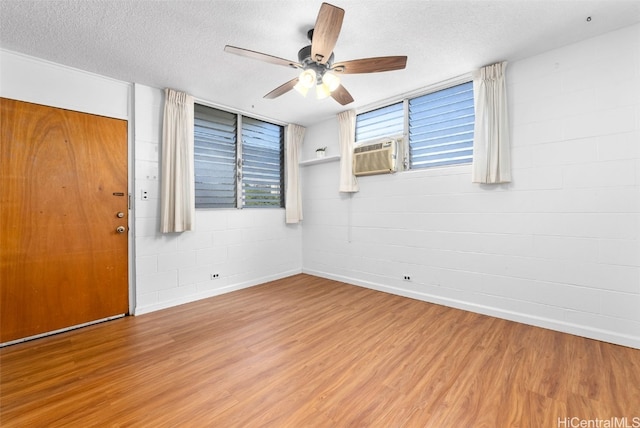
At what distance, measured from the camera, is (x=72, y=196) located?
269 centimetres

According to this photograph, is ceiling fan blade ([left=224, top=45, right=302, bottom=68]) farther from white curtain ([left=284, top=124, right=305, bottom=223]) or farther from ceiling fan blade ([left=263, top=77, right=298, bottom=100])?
white curtain ([left=284, top=124, right=305, bottom=223])

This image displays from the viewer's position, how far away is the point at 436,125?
11.0 ft

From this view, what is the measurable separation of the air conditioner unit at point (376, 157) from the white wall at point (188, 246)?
161 cm

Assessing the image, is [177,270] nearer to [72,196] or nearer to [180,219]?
[180,219]

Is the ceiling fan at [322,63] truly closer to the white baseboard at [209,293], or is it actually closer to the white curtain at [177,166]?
the white curtain at [177,166]

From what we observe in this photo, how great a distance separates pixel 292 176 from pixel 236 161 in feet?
3.20

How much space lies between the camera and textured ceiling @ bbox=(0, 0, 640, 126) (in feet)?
6.38

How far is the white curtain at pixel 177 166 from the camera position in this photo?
3.19 m

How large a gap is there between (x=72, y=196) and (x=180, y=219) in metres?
1.01

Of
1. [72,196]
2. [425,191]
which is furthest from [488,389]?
[72,196]

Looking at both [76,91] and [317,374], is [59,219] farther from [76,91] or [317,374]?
[317,374]

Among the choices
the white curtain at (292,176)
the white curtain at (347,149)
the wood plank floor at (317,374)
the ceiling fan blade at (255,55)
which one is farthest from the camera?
the white curtain at (292,176)

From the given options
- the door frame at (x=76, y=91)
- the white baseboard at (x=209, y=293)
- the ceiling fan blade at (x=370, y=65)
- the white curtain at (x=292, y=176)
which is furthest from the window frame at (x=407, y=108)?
the door frame at (x=76, y=91)

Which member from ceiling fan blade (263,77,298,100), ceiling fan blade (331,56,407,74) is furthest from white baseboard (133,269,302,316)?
ceiling fan blade (331,56,407,74)
